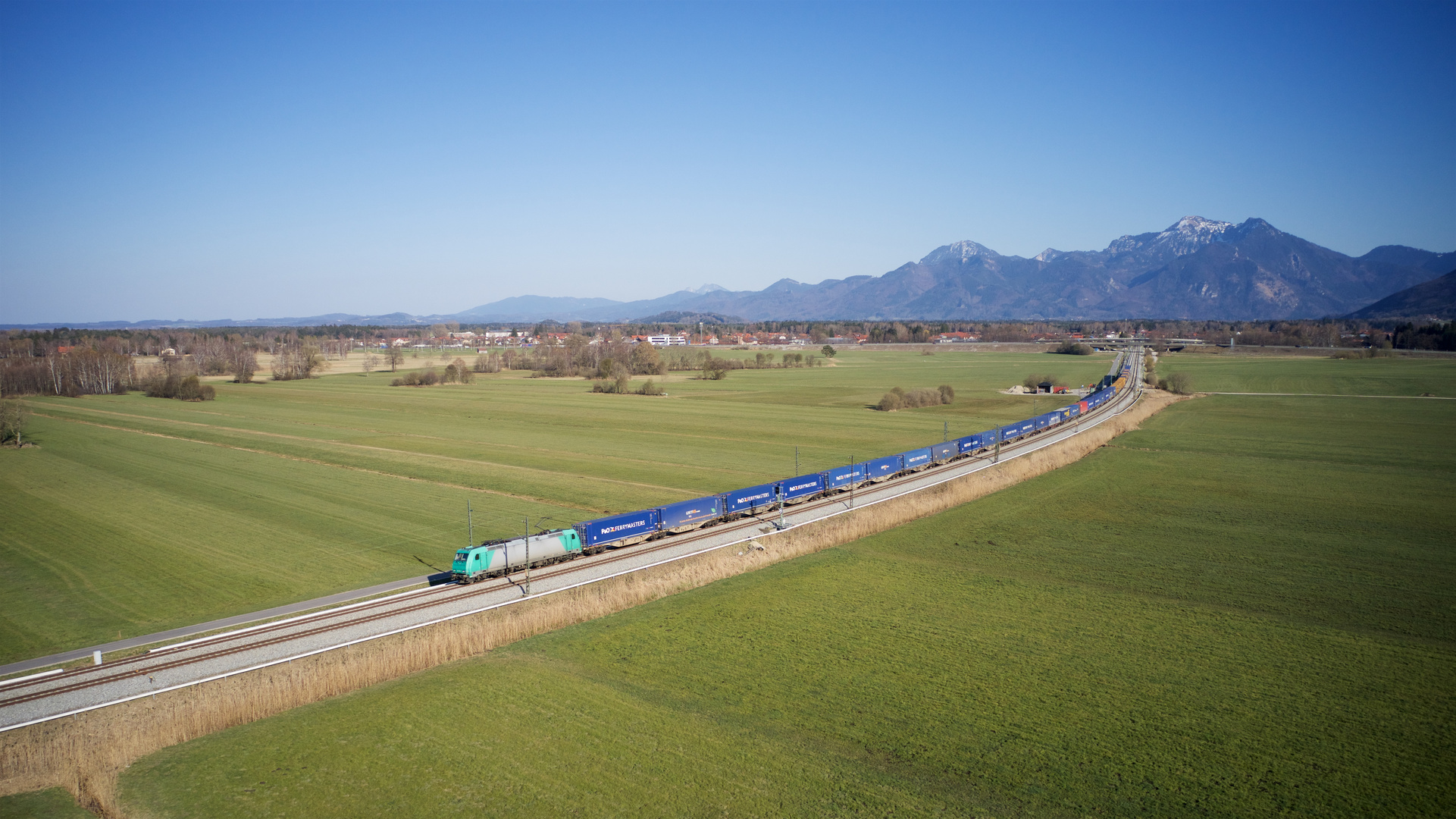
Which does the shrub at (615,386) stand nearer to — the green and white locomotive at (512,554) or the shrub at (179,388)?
the shrub at (179,388)

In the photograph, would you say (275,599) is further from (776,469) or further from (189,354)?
(189,354)

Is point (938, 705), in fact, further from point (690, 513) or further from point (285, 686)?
point (690, 513)

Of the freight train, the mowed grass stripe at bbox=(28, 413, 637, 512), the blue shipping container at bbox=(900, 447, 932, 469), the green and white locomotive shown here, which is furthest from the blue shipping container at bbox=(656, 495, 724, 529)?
the blue shipping container at bbox=(900, 447, 932, 469)

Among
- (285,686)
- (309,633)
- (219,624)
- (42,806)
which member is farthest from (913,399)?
(42,806)

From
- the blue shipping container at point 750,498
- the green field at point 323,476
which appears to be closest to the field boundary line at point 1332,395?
the green field at point 323,476

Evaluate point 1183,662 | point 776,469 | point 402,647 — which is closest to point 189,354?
point 776,469

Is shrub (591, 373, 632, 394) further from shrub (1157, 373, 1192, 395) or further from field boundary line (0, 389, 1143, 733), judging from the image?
shrub (1157, 373, 1192, 395)
